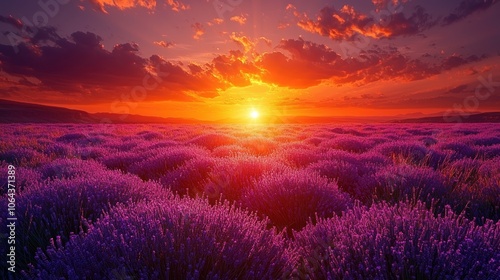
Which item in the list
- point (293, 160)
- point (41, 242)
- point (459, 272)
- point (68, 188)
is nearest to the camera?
point (459, 272)

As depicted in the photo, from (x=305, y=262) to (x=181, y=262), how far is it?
0.82 m

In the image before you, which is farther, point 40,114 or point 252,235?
point 40,114

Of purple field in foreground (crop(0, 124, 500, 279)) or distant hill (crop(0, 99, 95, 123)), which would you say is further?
distant hill (crop(0, 99, 95, 123))

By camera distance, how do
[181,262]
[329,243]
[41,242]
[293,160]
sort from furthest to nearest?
[293,160] < [41,242] < [329,243] < [181,262]

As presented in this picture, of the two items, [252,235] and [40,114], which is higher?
[252,235]

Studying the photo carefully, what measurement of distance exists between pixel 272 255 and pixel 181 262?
627 millimetres

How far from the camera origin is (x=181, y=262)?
175 cm

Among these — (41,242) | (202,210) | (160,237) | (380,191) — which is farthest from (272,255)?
(380,191)

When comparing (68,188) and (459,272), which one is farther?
(68,188)

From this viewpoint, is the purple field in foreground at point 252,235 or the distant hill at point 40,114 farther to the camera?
the distant hill at point 40,114

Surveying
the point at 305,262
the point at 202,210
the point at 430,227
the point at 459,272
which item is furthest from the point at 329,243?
the point at 202,210

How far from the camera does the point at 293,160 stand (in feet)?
22.7

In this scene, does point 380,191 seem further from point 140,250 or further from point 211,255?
point 140,250

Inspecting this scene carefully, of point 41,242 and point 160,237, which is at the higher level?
point 160,237
